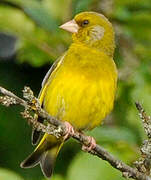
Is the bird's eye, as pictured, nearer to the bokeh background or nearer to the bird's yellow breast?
the bird's yellow breast

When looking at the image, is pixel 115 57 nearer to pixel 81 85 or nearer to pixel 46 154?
pixel 46 154

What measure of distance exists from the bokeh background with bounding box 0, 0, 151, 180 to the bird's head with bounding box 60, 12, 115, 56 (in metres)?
0.40

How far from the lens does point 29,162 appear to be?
4617 mm

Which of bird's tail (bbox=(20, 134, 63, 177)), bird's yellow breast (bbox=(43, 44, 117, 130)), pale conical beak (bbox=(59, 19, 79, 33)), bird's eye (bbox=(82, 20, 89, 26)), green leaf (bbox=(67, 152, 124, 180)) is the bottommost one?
green leaf (bbox=(67, 152, 124, 180))

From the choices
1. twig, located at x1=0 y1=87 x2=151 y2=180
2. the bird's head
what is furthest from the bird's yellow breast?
twig, located at x1=0 y1=87 x2=151 y2=180

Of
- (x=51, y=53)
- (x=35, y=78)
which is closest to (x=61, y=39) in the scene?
(x=51, y=53)

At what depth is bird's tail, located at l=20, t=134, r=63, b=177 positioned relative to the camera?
466 centimetres

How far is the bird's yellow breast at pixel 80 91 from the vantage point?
4508 millimetres

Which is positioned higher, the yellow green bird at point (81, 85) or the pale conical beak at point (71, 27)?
the pale conical beak at point (71, 27)

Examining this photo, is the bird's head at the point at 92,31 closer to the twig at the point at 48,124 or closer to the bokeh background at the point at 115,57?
the bokeh background at the point at 115,57

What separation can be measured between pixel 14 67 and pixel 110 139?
224cm

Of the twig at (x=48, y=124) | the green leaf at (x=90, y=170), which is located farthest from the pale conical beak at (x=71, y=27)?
the twig at (x=48, y=124)

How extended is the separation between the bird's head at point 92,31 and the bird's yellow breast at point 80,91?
0.64ft

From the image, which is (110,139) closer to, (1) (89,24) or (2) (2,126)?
(1) (89,24)
